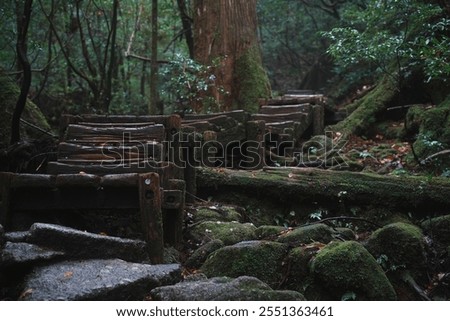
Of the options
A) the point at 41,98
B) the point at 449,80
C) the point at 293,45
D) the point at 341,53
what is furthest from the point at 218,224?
the point at 293,45

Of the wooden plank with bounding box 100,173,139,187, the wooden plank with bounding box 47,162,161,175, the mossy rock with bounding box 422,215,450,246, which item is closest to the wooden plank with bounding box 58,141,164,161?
the wooden plank with bounding box 47,162,161,175

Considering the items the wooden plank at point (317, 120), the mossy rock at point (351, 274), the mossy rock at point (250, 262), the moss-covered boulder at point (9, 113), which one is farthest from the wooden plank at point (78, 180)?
the wooden plank at point (317, 120)

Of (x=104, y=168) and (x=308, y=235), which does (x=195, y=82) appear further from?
(x=308, y=235)

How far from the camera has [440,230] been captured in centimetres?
519

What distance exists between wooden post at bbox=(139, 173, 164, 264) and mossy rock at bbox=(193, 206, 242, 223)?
129cm

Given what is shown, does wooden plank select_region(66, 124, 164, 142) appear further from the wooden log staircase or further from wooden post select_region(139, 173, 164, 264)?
wooden post select_region(139, 173, 164, 264)

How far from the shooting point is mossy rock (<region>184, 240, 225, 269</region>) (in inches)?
182

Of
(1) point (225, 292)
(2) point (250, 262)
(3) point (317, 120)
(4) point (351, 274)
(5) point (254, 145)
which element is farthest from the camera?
(3) point (317, 120)

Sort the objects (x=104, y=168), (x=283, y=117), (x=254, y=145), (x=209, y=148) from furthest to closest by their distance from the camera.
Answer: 1. (x=283, y=117)
2. (x=254, y=145)
3. (x=209, y=148)
4. (x=104, y=168)

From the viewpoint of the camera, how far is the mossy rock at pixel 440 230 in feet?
16.8

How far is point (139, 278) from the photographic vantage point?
339 cm

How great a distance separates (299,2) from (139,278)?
53.7 ft

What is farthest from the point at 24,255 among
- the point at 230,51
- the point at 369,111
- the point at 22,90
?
the point at 369,111

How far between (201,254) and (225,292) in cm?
151
